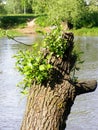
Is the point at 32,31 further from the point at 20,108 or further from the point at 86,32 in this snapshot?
the point at 20,108

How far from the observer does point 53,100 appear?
3828mm

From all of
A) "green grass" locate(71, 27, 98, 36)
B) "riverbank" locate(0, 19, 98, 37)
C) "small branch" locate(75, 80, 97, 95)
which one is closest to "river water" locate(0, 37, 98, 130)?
"small branch" locate(75, 80, 97, 95)

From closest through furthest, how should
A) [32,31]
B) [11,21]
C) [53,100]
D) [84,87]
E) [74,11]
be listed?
[53,100] < [84,87] < [74,11] < [32,31] < [11,21]

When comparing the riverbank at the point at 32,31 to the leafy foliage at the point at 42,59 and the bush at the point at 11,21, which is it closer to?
the bush at the point at 11,21

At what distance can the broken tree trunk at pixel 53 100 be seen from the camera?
12.5 ft

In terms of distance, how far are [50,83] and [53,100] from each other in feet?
0.49

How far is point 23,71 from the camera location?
3.94m

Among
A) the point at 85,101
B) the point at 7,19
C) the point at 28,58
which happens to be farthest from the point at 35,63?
the point at 7,19

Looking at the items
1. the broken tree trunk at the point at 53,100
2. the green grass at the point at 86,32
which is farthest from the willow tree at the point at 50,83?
the green grass at the point at 86,32

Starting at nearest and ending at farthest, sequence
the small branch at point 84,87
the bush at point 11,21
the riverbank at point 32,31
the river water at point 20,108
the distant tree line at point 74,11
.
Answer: the small branch at point 84,87 < the river water at point 20,108 < the riverbank at point 32,31 < the distant tree line at point 74,11 < the bush at point 11,21

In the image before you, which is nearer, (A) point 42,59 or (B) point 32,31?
(A) point 42,59

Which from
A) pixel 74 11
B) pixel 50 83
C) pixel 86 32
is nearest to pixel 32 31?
pixel 74 11

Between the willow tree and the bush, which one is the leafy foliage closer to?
the willow tree

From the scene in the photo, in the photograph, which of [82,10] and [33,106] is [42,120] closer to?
[33,106]
